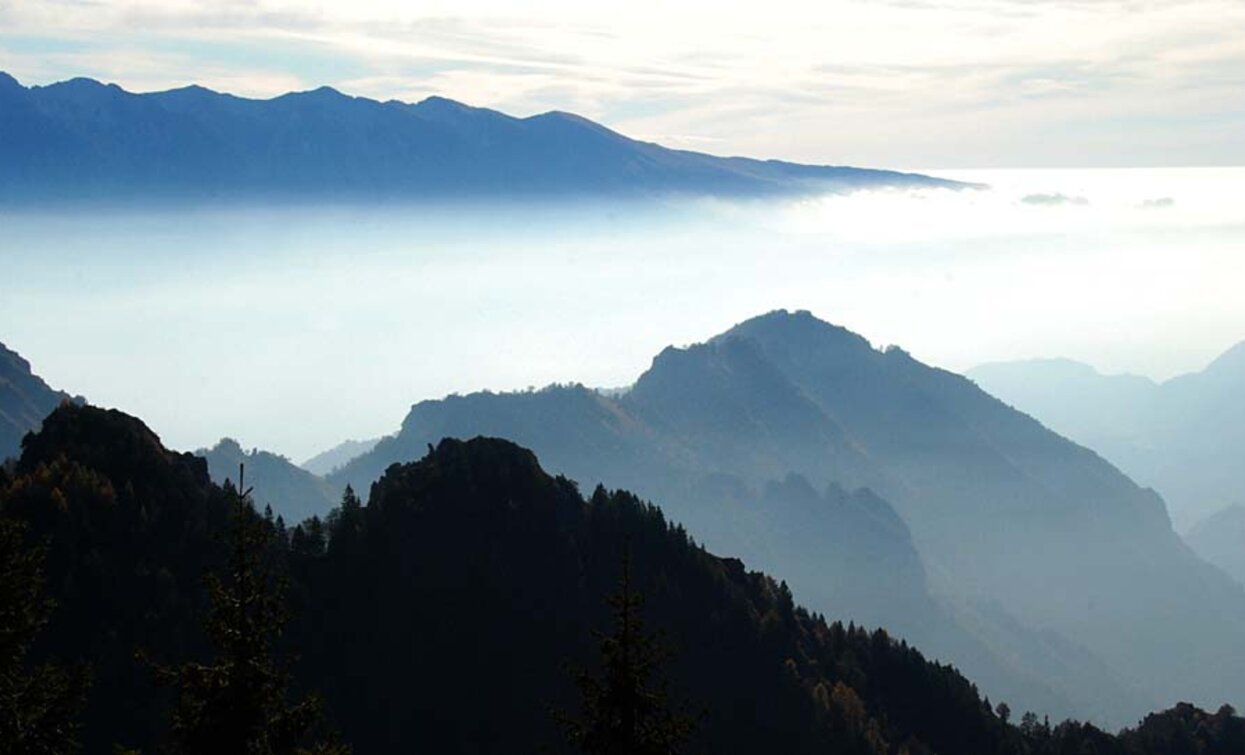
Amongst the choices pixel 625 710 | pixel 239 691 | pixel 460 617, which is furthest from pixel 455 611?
pixel 625 710

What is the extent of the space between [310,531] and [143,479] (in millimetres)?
21065

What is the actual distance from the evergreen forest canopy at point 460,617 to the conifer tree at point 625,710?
7904cm

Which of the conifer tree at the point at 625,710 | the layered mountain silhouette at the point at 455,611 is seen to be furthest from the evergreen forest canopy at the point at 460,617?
the conifer tree at the point at 625,710

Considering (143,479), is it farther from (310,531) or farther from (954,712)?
(954,712)

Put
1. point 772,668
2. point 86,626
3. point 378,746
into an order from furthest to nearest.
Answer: point 772,668 → point 378,746 → point 86,626

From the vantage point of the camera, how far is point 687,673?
16050 centimetres

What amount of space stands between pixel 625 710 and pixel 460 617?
121 metres

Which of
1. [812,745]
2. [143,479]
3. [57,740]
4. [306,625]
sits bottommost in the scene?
[812,745]

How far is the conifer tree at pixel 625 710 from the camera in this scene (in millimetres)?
30688

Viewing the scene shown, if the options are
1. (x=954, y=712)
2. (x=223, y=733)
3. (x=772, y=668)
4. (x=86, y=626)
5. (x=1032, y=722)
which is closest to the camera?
(x=223, y=733)

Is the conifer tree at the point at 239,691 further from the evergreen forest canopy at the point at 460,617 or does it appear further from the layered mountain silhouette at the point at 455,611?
the layered mountain silhouette at the point at 455,611

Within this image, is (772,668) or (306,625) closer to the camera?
(306,625)

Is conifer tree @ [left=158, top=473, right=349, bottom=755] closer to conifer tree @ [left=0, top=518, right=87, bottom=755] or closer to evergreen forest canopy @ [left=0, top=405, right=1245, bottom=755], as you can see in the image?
conifer tree @ [left=0, top=518, right=87, bottom=755]

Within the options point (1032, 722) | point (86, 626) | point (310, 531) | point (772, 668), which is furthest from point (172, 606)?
point (1032, 722)
